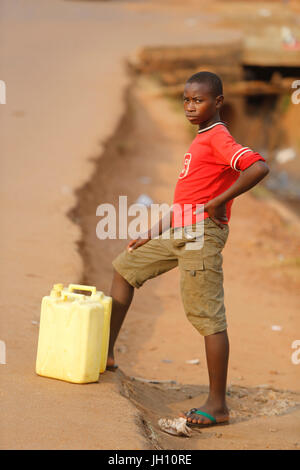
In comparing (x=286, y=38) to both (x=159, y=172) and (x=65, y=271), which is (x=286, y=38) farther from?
(x=65, y=271)

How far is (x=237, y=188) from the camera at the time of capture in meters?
3.54

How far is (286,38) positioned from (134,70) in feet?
15.1

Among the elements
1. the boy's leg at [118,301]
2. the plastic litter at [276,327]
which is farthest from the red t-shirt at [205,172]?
the plastic litter at [276,327]

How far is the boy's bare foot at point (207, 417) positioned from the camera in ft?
12.4

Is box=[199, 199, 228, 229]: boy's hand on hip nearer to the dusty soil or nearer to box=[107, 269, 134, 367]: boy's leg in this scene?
box=[107, 269, 134, 367]: boy's leg

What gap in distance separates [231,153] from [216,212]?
0.33 metres

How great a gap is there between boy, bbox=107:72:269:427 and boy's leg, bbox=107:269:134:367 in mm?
143

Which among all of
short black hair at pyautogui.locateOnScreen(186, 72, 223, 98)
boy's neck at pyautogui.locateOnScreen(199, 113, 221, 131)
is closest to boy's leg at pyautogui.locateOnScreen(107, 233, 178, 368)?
boy's neck at pyautogui.locateOnScreen(199, 113, 221, 131)

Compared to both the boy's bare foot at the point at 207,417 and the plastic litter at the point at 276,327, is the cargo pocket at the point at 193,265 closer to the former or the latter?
the boy's bare foot at the point at 207,417

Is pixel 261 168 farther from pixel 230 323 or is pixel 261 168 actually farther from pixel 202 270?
pixel 230 323

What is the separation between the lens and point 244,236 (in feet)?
27.6

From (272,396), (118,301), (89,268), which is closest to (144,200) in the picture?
(89,268)

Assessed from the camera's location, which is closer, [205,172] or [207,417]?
[205,172]
